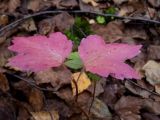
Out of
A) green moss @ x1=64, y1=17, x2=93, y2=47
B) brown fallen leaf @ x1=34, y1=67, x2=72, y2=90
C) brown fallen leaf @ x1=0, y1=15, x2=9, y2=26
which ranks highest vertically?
brown fallen leaf @ x1=0, y1=15, x2=9, y2=26

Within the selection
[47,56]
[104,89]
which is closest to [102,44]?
[47,56]

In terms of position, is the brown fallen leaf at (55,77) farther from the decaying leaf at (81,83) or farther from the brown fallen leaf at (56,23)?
the brown fallen leaf at (56,23)

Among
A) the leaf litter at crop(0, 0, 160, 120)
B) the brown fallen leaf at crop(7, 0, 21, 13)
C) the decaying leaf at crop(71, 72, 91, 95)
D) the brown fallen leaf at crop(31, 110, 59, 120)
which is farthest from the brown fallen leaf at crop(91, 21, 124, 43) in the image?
the brown fallen leaf at crop(31, 110, 59, 120)

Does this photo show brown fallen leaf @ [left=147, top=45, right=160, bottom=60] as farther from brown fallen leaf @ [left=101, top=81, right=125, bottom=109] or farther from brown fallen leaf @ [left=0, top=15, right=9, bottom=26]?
brown fallen leaf @ [left=0, top=15, right=9, bottom=26]

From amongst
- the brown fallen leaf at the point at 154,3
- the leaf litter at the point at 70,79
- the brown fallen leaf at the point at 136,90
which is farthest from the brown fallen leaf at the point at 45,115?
the brown fallen leaf at the point at 154,3

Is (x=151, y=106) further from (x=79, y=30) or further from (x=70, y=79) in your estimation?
(x=79, y=30)
